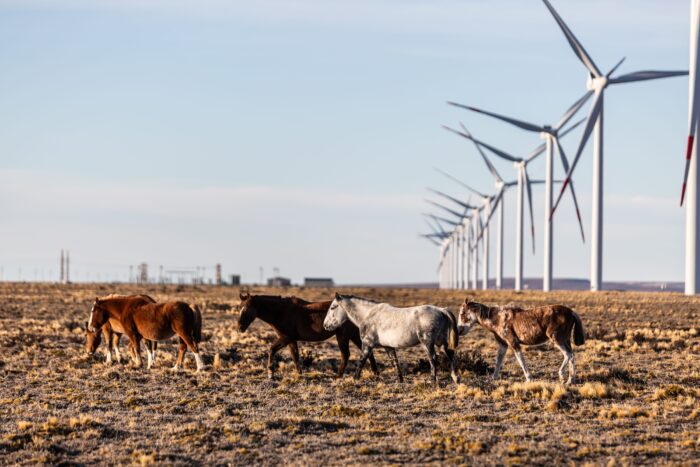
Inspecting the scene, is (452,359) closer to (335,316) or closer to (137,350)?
(335,316)

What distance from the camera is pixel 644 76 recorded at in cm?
6556

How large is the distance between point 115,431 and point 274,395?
14.5 ft

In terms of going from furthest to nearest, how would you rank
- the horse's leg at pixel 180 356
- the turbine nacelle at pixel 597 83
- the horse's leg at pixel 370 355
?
the turbine nacelle at pixel 597 83 < the horse's leg at pixel 180 356 < the horse's leg at pixel 370 355

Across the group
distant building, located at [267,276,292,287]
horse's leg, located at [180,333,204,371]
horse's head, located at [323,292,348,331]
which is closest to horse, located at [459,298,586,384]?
horse's head, located at [323,292,348,331]

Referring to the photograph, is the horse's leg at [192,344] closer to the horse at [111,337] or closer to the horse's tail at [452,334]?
the horse at [111,337]

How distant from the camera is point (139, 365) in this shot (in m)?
23.2

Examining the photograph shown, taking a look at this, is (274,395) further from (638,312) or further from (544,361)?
(638,312)

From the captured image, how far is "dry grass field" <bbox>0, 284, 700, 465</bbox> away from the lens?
13.4 metres

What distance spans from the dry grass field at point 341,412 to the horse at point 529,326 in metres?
0.70

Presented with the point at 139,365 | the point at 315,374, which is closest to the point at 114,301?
the point at 139,365

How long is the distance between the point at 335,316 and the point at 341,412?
14.4 feet

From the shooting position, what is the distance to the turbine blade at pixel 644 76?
6444 cm

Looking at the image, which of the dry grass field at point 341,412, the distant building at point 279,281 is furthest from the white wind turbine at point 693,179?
the distant building at point 279,281

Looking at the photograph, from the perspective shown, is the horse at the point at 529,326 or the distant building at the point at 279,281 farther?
the distant building at the point at 279,281
